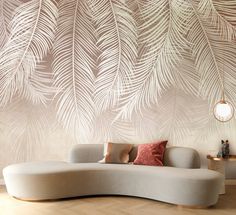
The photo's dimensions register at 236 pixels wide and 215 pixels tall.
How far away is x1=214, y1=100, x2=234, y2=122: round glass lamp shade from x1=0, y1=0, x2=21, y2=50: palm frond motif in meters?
3.38

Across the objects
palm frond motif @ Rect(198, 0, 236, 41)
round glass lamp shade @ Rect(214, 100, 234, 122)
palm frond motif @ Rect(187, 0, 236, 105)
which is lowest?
round glass lamp shade @ Rect(214, 100, 234, 122)

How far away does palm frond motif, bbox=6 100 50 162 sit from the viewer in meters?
5.21

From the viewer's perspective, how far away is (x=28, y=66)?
5242 mm

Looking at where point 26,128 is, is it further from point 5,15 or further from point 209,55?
point 209,55

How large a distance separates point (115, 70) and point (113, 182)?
1789mm

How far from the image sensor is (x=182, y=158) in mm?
4789

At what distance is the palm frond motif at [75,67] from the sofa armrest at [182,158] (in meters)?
1.31

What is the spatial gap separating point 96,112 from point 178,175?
5.85 feet

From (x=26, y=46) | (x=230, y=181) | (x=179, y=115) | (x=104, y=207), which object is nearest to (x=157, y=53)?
(x=179, y=115)

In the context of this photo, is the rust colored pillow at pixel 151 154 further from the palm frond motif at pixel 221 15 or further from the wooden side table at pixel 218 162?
the palm frond motif at pixel 221 15

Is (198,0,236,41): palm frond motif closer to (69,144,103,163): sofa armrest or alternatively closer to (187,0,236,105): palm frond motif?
(187,0,236,105): palm frond motif

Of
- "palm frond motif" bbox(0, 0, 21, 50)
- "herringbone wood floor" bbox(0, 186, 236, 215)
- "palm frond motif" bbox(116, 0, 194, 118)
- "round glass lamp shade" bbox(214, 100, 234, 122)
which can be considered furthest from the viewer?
"palm frond motif" bbox(116, 0, 194, 118)

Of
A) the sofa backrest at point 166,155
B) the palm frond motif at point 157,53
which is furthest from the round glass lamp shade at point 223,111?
the sofa backrest at point 166,155

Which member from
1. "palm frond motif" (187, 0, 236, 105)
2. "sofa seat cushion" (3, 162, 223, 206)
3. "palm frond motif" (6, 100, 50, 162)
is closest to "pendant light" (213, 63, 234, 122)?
"palm frond motif" (187, 0, 236, 105)
